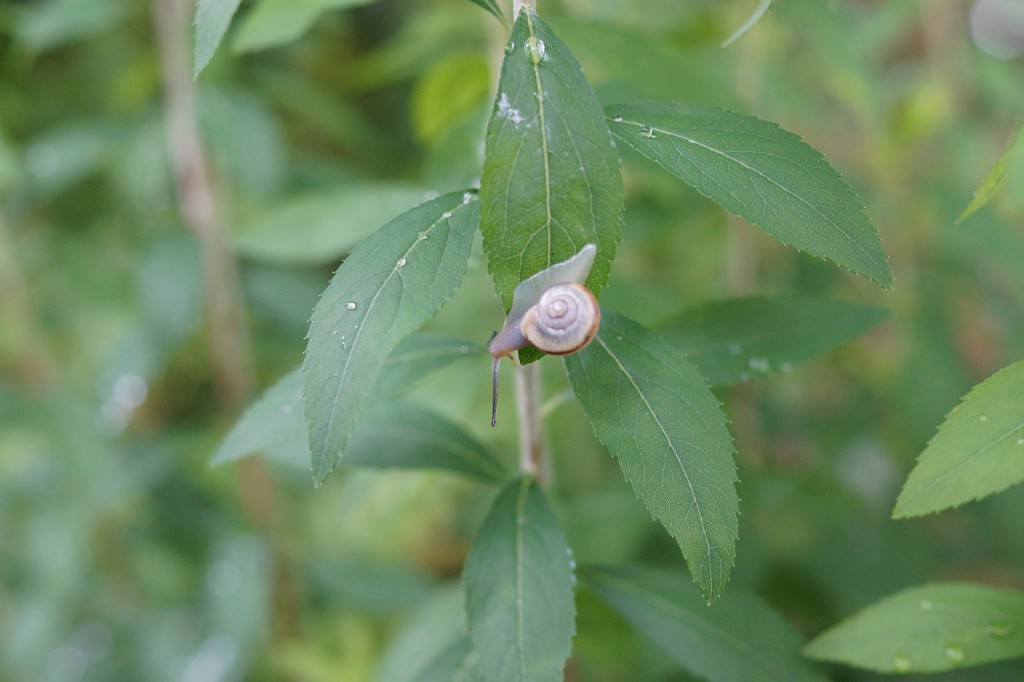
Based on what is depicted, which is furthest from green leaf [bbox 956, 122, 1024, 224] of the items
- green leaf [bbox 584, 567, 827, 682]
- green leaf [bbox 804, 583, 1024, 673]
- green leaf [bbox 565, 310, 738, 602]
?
green leaf [bbox 584, 567, 827, 682]

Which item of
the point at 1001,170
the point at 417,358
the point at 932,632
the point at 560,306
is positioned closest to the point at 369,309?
the point at 560,306

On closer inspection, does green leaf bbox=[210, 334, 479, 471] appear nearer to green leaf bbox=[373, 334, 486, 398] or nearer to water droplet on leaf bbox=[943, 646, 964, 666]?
green leaf bbox=[373, 334, 486, 398]

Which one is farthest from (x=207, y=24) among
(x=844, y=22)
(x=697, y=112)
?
(x=844, y=22)

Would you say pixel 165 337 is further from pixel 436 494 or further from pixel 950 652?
pixel 950 652

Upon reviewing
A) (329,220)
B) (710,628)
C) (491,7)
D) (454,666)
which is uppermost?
(491,7)

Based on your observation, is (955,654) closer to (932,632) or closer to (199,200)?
(932,632)
